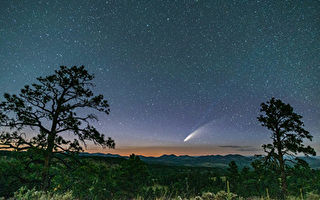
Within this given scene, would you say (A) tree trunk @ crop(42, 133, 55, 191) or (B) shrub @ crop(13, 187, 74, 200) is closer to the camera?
(B) shrub @ crop(13, 187, 74, 200)

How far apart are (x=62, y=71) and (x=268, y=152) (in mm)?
19774

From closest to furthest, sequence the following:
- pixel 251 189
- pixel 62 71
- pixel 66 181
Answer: pixel 66 181
pixel 62 71
pixel 251 189

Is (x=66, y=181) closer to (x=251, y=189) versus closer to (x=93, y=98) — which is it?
(x=93, y=98)

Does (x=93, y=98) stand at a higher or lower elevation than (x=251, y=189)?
higher

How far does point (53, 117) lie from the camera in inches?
477

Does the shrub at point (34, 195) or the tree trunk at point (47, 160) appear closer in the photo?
the shrub at point (34, 195)

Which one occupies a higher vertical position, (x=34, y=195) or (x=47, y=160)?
(x=47, y=160)

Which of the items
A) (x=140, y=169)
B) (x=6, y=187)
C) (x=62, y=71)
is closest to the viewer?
(x=6, y=187)

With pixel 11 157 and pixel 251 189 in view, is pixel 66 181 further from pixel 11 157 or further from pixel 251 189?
pixel 251 189

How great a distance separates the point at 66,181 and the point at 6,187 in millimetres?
3194

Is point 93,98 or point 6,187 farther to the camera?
point 93,98

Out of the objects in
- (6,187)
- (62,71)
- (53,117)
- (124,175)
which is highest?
(62,71)

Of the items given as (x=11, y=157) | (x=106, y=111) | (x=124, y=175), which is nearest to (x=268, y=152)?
(x=106, y=111)

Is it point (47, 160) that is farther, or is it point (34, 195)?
point (47, 160)
